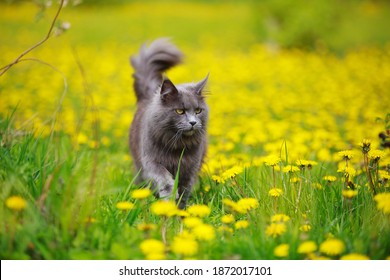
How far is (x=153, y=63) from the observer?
4176 millimetres

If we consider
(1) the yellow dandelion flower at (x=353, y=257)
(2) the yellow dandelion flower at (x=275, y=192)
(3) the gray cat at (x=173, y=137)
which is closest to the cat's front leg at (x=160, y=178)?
(3) the gray cat at (x=173, y=137)

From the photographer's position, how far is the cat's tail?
4.12 metres

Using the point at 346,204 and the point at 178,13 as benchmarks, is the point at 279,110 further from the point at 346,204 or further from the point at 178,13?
the point at 178,13

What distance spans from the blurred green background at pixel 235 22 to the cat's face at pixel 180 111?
3.19 ft

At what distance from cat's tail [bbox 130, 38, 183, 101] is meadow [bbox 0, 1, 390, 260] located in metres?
0.64

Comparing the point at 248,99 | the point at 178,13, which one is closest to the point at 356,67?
the point at 248,99

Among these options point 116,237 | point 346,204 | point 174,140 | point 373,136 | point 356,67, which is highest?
point 356,67

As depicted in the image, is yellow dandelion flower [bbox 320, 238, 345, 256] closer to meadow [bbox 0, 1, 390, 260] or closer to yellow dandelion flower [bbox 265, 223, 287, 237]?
meadow [bbox 0, 1, 390, 260]

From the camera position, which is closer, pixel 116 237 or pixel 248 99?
pixel 116 237

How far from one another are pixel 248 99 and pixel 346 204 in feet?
11.9

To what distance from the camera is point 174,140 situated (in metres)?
3.24

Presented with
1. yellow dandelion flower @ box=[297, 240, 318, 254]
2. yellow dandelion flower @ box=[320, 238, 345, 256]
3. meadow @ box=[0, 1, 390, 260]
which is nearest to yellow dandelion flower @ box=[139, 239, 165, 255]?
meadow @ box=[0, 1, 390, 260]

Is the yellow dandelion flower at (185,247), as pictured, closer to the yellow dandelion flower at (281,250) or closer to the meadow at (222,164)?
the meadow at (222,164)

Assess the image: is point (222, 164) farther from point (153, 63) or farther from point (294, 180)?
point (153, 63)
